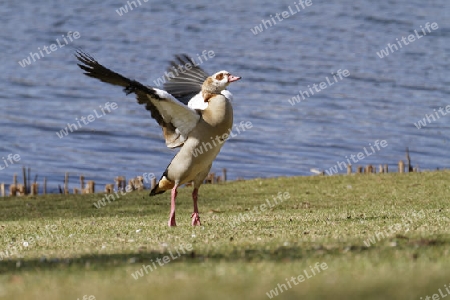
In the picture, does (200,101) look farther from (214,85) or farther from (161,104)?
(161,104)

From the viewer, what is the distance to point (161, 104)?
14.6 meters

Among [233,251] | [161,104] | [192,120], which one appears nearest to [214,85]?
[192,120]

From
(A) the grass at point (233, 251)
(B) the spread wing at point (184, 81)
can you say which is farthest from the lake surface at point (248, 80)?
(B) the spread wing at point (184, 81)

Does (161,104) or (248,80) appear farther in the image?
(248,80)

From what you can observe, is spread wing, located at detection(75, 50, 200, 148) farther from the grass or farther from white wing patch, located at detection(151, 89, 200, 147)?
the grass

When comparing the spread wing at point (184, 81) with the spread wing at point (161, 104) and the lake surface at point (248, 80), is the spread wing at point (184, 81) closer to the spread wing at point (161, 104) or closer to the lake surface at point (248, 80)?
the spread wing at point (161, 104)

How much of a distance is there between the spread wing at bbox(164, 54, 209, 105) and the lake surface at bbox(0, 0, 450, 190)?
15337mm

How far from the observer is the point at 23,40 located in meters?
56.8

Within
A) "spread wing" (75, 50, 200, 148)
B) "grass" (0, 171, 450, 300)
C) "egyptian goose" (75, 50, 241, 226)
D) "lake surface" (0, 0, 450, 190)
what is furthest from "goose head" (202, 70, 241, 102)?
"lake surface" (0, 0, 450, 190)

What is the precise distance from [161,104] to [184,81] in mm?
1934

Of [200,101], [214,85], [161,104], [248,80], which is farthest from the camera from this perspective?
[248,80]

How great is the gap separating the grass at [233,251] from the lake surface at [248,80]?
12.9 m

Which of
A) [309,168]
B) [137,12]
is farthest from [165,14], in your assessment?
[309,168]

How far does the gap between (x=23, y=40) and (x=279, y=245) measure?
48.1m
